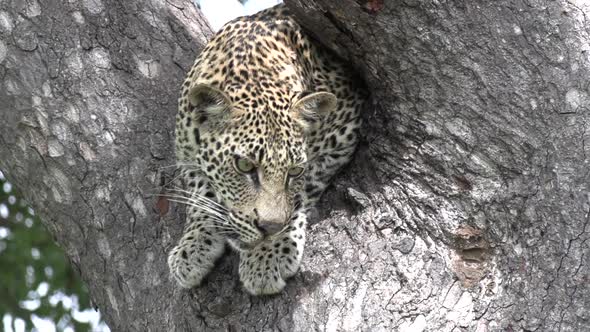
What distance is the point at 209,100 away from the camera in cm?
557

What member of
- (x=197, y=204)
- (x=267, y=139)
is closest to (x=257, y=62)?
(x=267, y=139)

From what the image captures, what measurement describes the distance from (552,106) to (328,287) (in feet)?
4.78

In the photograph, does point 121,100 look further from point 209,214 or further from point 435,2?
point 435,2

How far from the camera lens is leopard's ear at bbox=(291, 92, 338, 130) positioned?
18.2 ft

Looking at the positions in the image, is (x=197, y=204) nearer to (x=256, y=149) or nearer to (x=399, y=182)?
(x=256, y=149)

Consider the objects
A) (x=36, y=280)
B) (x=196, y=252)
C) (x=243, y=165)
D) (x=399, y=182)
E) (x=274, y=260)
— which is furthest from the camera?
(x=36, y=280)

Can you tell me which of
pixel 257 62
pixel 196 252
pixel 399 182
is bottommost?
pixel 399 182

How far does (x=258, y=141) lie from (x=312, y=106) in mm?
393

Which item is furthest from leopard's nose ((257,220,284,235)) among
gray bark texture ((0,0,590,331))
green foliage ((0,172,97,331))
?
green foliage ((0,172,97,331))

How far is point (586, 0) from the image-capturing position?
191 inches

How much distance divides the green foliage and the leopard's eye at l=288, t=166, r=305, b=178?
4.42 m

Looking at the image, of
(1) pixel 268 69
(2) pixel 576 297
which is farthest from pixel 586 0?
(1) pixel 268 69

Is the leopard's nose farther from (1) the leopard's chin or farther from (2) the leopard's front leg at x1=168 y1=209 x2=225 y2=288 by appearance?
(2) the leopard's front leg at x1=168 y1=209 x2=225 y2=288

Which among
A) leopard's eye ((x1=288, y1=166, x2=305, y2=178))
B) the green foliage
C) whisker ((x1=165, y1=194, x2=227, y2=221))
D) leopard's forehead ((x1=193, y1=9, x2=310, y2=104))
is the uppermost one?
leopard's forehead ((x1=193, y1=9, x2=310, y2=104))
